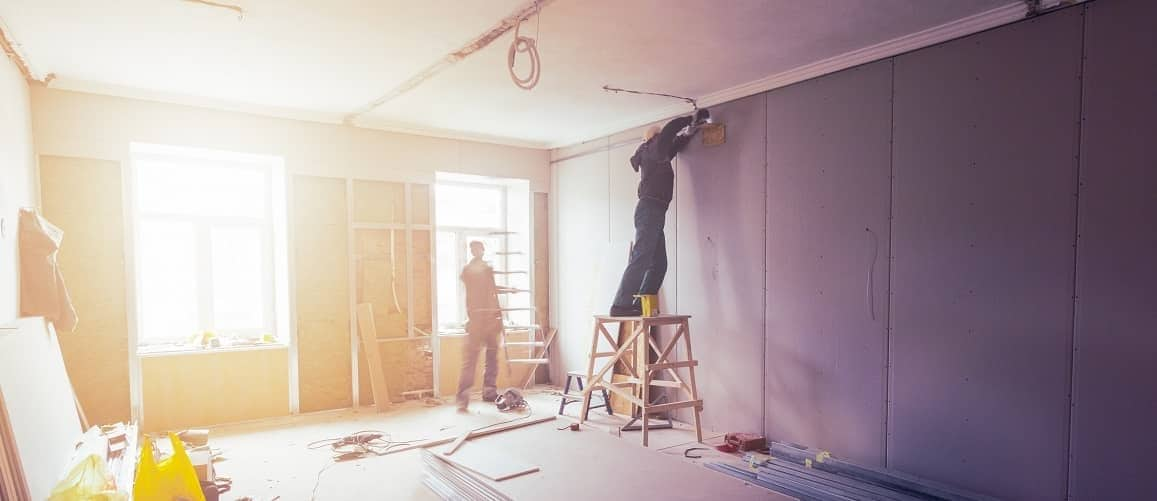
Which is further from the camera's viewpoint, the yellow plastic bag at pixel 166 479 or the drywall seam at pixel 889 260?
the drywall seam at pixel 889 260

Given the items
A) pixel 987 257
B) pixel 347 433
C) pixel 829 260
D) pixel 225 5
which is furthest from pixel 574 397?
pixel 225 5

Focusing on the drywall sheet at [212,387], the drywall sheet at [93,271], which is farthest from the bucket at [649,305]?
the drywall sheet at [93,271]

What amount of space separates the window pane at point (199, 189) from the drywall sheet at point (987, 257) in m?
5.60

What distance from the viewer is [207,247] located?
5.23m

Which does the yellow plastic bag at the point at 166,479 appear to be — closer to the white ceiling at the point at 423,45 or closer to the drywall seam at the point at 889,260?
the white ceiling at the point at 423,45

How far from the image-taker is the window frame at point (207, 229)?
15.9 ft

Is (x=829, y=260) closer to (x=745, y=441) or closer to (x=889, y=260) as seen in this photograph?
(x=889, y=260)

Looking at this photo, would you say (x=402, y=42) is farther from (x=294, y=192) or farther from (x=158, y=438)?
(x=158, y=438)

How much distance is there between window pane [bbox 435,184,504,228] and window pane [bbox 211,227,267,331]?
1890 millimetres

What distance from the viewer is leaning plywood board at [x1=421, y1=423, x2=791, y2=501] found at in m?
2.61

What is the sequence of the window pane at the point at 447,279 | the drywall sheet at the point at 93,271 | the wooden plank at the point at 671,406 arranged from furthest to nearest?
the window pane at the point at 447,279
the drywall sheet at the point at 93,271
the wooden plank at the point at 671,406

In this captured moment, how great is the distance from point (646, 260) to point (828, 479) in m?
2.10

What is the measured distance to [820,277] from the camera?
4004mm

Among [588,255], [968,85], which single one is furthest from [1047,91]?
[588,255]
